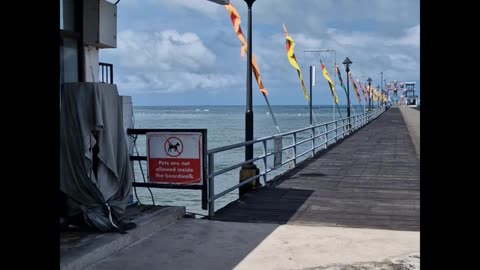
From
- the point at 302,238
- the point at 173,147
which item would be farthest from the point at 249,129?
the point at 302,238

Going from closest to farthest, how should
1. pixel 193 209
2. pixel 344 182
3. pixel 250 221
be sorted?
pixel 250 221
pixel 344 182
pixel 193 209

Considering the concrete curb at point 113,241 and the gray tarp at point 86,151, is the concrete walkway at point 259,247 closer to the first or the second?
the concrete curb at point 113,241

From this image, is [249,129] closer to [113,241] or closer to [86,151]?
[86,151]

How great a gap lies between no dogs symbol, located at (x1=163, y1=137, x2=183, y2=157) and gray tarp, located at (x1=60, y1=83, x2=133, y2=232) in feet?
4.92

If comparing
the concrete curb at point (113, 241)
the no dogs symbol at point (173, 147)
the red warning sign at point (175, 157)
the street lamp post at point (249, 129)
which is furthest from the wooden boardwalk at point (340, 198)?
the no dogs symbol at point (173, 147)

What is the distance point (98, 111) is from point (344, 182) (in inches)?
279

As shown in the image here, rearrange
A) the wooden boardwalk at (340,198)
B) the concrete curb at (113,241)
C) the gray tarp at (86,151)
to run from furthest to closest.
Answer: the wooden boardwalk at (340,198) → the gray tarp at (86,151) → the concrete curb at (113,241)

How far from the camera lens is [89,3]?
6328 mm

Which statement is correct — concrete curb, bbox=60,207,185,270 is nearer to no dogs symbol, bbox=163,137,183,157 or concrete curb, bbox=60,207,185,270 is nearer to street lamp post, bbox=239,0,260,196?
no dogs symbol, bbox=163,137,183,157

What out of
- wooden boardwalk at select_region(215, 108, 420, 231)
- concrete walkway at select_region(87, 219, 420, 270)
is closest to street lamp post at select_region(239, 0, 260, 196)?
wooden boardwalk at select_region(215, 108, 420, 231)

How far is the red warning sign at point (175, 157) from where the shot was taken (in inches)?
280
